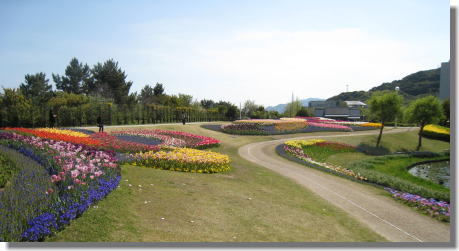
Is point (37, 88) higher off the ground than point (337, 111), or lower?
higher

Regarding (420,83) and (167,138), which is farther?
(167,138)

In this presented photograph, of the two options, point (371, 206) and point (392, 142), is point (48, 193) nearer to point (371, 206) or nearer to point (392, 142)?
point (371, 206)

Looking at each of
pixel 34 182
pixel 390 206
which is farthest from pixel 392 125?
pixel 34 182

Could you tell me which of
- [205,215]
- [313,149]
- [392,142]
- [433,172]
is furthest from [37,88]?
[392,142]

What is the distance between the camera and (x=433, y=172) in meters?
16.7

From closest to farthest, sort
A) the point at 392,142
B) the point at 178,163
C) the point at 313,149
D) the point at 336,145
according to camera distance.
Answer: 1. the point at 178,163
2. the point at 313,149
3. the point at 336,145
4. the point at 392,142

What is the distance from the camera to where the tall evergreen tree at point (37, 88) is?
36.7ft

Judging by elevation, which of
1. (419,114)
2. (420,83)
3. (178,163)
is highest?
(420,83)

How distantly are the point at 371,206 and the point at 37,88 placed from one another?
13565mm

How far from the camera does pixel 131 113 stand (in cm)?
3100

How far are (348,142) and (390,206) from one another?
656 inches

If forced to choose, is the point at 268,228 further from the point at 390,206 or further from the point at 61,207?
the point at 390,206

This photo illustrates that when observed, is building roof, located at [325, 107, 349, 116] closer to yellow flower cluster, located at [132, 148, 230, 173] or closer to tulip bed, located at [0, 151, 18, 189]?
yellow flower cluster, located at [132, 148, 230, 173]

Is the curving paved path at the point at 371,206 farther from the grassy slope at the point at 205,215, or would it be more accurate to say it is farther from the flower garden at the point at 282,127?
the flower garden at the point at 282,127
